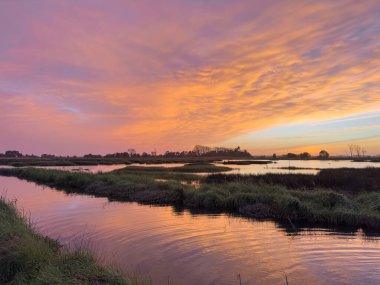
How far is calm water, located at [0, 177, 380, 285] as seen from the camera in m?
11.5

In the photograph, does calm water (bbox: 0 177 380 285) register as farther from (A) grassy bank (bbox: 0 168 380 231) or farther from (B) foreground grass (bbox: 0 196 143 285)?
(B) foreground grass (bbox: 0 196 143 285)

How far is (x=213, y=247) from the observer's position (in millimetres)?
14812

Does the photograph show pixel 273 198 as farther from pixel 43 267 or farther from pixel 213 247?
pixel 43 267

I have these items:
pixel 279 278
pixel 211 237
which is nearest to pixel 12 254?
pixel 279 278

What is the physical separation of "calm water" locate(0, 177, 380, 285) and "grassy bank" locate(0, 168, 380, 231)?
2.24m

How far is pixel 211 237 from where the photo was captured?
1673cm

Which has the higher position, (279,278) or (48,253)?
(48,253)

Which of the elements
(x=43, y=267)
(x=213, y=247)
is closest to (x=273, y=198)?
(x=213, y=247)

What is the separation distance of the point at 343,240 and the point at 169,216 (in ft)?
36.0

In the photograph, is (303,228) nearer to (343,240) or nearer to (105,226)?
(343,240)

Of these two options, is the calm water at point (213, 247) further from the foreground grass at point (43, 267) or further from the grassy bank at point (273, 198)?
the foreground grass at point (43, 267)

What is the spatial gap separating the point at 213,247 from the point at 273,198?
9.81m

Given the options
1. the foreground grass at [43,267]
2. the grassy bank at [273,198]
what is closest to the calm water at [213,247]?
the grassy bank at [273,198]

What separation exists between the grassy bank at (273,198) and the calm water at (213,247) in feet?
7.33
